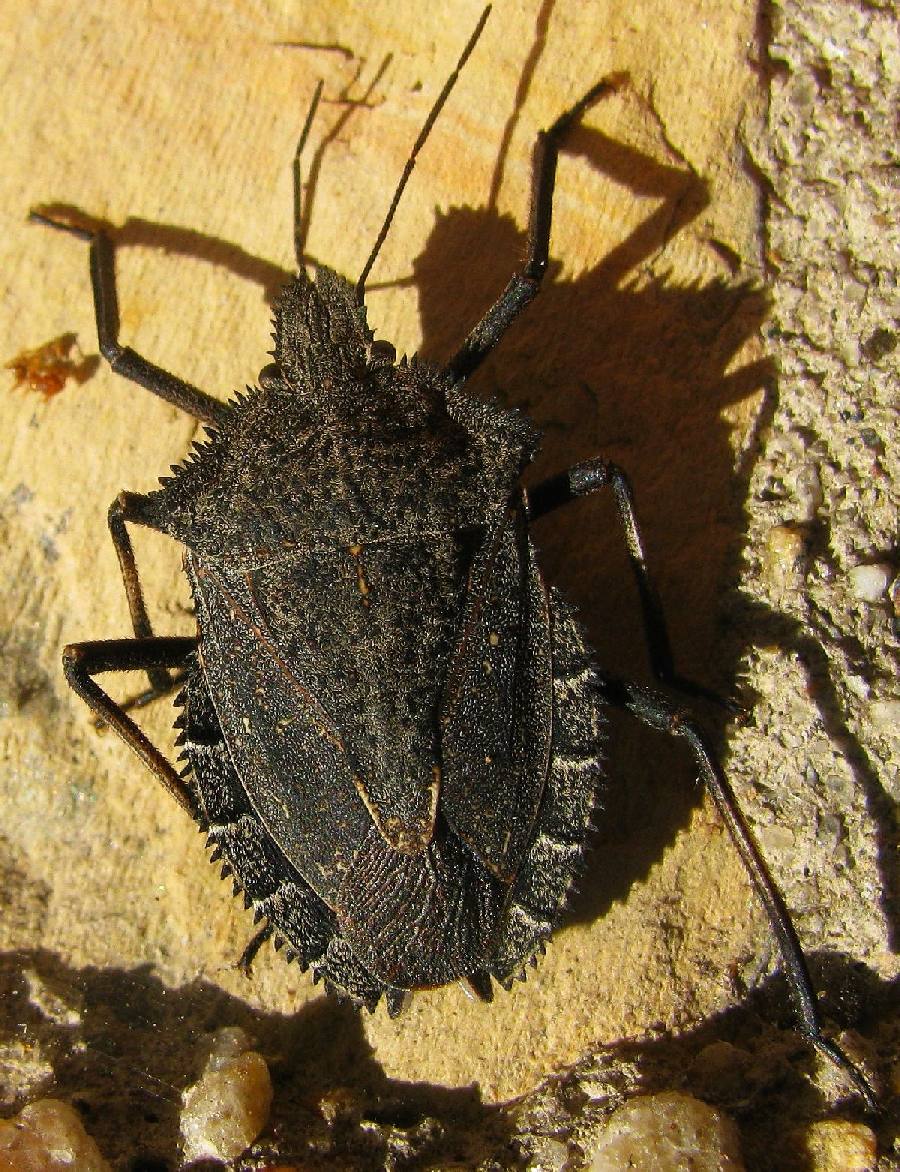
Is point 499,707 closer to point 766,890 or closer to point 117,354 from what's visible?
point 766,890

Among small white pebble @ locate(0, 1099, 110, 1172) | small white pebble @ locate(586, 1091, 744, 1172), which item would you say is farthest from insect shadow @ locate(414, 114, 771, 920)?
small white pebble @ locate(0, 1099, 110, 1172)

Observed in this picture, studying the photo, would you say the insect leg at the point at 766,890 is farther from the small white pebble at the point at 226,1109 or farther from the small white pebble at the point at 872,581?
the small white pebble at the point at 226,1109

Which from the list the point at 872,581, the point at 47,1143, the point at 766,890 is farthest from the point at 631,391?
the point at 47,1143

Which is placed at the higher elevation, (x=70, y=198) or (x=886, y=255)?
(x=70, y=198)

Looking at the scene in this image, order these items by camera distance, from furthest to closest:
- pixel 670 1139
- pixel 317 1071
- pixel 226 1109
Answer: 1. pixel 317 1071
2. pixel 226 1109
3. pixel 670 1139

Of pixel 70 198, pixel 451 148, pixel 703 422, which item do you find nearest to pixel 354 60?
pixel 451 148

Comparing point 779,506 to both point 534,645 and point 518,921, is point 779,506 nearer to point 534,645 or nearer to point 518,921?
point 534,645
